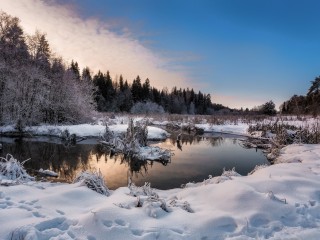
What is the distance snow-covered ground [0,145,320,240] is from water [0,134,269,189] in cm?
347

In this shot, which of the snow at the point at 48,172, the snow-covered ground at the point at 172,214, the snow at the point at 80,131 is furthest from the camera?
the snow at the point at 80,131

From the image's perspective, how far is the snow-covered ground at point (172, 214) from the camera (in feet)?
15.4

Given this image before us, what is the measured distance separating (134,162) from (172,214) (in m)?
8.03

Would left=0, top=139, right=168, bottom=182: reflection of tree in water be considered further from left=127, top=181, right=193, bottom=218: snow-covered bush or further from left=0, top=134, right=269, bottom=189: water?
left=127, top=181, right=193, bottom=218: snow-covered bush

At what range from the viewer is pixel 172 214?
215 inches

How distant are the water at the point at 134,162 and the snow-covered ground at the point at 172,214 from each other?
3474 millimetres

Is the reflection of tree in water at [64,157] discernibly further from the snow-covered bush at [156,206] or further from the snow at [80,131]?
the snow-covered bush at [156,206]

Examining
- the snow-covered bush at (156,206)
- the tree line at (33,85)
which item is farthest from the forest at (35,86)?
the snow-covered bush at (156,206)

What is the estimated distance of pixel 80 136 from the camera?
2044cm

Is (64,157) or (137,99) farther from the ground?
(137,99)

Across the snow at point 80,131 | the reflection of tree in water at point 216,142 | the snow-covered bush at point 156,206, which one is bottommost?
the reflection of tree in water at point 216,142

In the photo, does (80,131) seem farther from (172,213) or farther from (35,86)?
(172,213)

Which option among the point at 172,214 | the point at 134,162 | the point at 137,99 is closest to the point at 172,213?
the point at 172,214

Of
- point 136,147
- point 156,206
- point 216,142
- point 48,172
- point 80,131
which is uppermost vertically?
point 80,131
